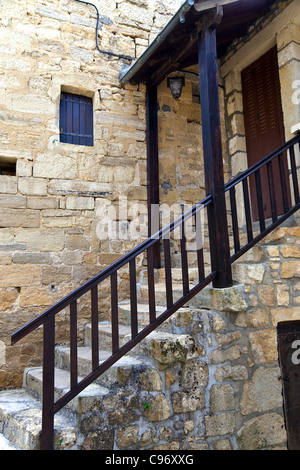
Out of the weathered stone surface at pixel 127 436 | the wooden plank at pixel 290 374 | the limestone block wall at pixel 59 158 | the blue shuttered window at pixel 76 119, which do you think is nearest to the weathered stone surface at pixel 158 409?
the weathered stone surface at pixel 127 436

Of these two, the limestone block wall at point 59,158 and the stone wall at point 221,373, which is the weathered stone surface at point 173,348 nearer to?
the stone wall at point 221,373

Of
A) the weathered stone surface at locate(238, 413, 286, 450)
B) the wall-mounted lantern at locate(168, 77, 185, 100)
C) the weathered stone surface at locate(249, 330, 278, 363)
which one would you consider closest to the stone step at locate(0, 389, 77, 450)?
the weathered stone surface at locate(238, 413, 286, 450)

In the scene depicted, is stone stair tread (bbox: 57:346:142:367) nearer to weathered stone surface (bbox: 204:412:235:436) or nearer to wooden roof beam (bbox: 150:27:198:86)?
weathered stone surface (bbox: 204:412:235:436)

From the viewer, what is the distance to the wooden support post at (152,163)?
429cm

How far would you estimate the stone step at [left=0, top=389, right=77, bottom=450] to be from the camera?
2.09m

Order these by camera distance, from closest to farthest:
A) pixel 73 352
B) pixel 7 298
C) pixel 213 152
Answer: pixel 73 352
pixel 213 152
pixel 7 298

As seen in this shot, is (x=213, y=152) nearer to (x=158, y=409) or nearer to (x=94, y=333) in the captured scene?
(x=94, y=333)

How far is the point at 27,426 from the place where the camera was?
2191 millimetres

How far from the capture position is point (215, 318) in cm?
266

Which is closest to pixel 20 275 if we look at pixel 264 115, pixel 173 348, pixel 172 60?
pixel 173 348

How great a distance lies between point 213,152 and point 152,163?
4.99 ft

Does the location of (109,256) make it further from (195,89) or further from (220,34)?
(220,34)

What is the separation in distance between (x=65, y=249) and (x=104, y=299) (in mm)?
696

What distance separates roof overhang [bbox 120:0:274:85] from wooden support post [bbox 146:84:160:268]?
26 centimetres
